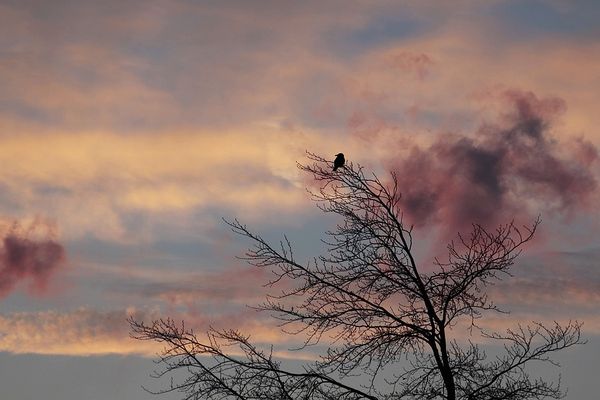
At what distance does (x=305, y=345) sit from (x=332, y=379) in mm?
714

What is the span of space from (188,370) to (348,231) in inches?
138

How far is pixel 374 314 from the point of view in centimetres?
1697

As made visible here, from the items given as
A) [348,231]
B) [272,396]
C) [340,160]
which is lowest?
[272,396]

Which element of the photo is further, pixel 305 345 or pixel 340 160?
pixel 340 160

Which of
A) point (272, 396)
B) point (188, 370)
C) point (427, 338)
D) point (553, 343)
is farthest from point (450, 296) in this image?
point (188, 370)

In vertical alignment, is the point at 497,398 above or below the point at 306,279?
below

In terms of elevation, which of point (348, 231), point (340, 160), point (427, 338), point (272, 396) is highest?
point (340, 160)

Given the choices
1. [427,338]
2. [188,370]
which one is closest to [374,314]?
[427,338]

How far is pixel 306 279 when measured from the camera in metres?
17.1

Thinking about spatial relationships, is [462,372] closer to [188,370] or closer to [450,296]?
[450,296]

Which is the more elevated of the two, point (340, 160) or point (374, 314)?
point (340, 160)

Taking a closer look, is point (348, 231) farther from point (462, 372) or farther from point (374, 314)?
point (462, 372)

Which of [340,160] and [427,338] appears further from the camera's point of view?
[340,160]

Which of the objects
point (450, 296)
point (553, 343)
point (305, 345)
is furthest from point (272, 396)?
point (553, 343)
